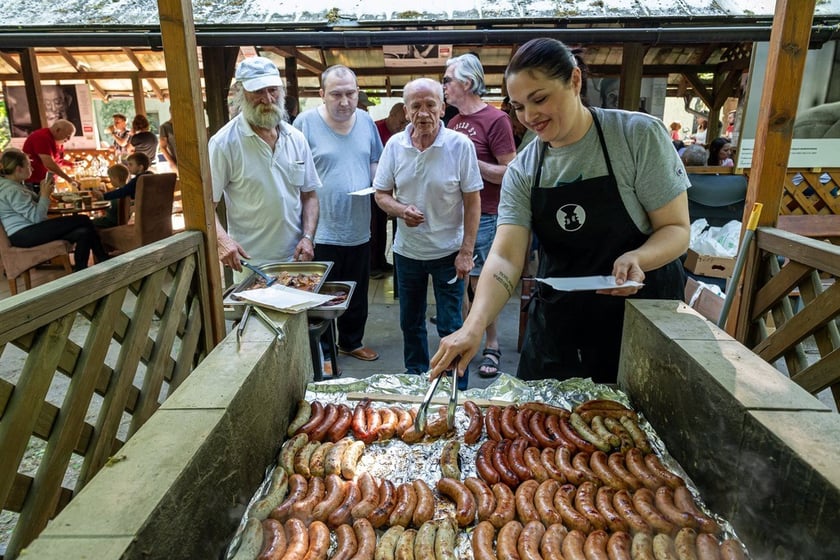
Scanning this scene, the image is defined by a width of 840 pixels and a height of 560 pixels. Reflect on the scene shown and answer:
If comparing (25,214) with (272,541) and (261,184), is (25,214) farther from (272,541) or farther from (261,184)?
(272,541)

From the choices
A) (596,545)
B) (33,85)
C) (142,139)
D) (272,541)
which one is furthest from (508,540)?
(33,85)

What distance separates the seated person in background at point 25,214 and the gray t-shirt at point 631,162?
Result: 22.6 feet

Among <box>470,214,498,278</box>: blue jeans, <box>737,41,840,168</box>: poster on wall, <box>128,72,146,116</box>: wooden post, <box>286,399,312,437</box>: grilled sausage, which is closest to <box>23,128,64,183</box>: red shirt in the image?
<box>128,72,146,116</box>: wooden post

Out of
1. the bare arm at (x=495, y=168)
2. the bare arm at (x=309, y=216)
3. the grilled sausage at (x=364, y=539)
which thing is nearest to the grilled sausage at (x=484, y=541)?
the grilled sausage at (x=364, y=539)

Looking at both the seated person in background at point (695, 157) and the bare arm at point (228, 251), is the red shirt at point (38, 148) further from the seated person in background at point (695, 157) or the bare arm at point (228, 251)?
the seated person in background at point (695, 157)

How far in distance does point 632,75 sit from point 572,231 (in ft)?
17.2

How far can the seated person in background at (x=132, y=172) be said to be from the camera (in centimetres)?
757

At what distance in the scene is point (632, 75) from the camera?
668 cm

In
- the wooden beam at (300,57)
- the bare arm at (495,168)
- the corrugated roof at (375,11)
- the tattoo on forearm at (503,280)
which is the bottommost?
the tattoo on forearm at (503,280)

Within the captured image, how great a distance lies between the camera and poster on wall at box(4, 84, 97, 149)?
11.6 meters

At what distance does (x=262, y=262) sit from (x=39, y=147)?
6.86 metres

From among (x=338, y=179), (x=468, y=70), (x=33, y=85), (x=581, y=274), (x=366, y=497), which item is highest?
(x=33, y=85)

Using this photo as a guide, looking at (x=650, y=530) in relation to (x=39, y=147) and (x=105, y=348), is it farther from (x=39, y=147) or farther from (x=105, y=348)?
(x=39, y=147)

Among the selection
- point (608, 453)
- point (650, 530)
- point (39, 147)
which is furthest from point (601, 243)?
point (39, 147)
